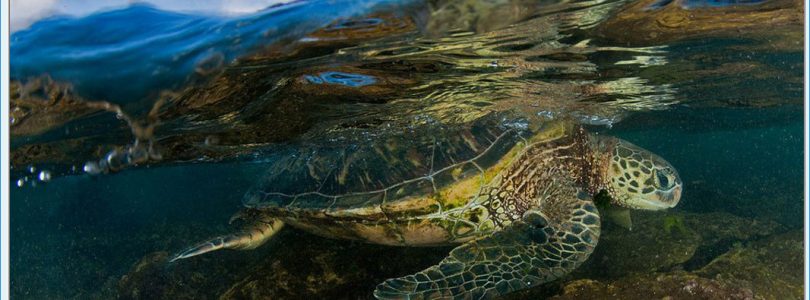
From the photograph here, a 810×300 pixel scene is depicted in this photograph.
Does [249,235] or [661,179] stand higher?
[661,179]

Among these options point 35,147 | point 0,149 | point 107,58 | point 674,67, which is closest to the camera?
point 0,149

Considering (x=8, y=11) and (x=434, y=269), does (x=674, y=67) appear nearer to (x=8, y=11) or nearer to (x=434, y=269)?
(x=434, y=269)

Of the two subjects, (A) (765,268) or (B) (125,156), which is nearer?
(A) (765,268)

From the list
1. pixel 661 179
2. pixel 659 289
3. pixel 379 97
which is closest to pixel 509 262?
pixel 659 289

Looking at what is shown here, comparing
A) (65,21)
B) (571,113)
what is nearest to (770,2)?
(571,113)

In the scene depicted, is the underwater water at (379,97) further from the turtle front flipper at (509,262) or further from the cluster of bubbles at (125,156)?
the turtle front flipper at (509,262)

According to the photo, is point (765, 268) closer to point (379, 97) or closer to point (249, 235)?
point (379, 97)
